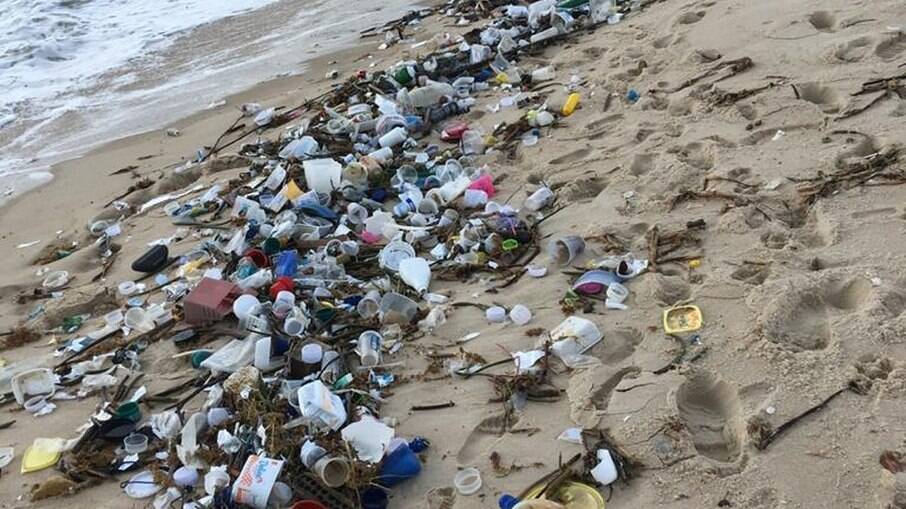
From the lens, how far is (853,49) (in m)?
4.75

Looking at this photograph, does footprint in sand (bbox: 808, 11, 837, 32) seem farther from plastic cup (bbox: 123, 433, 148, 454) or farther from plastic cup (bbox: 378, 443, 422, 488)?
plastic cup (bbox: 123, 433, 148, 454)

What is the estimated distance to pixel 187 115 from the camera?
6.98 m

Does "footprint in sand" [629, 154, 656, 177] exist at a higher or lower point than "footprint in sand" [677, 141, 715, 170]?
lower

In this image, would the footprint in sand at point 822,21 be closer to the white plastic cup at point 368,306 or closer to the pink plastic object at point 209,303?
the white plastic cup at point 368,306

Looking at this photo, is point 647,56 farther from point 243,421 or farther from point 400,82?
point 243,421

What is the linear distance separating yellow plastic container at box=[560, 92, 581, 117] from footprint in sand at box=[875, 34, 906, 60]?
72.8 inches

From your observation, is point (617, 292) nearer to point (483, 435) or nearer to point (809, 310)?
point (809, 310)

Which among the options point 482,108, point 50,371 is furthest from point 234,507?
point 482,108

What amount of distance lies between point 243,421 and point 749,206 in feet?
8.21

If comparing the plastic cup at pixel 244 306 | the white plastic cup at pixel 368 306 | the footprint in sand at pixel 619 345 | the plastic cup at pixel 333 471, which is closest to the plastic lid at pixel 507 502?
the plastic cup at pixel 333 471

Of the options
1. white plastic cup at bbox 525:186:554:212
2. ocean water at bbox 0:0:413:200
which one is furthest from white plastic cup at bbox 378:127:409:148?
ocean water at bbox 0:0:413:200

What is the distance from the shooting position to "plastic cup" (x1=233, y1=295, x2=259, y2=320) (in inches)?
145

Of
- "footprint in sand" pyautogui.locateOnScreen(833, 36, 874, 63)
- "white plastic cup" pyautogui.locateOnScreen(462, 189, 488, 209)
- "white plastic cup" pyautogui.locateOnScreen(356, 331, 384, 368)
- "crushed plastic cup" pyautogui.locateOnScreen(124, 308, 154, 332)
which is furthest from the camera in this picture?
"footprint in sand" pyautogui.locateOnScreen(833, 36, 874, 63)

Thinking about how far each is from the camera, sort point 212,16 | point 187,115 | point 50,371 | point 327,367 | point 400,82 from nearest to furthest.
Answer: point 327,367, point 50,371, point 400,82, point 187,115, point 212,16
